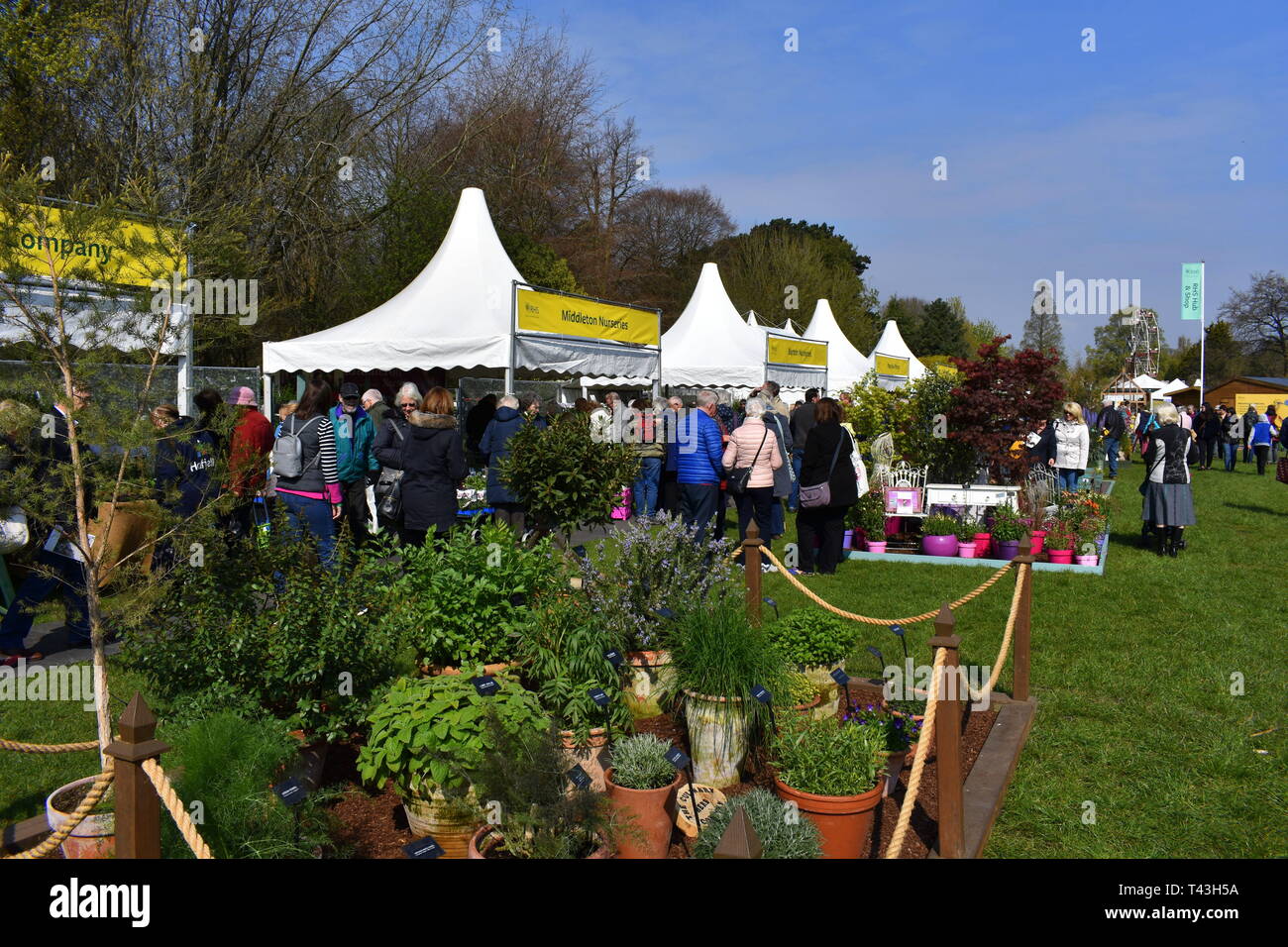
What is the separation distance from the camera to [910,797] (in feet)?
11.5

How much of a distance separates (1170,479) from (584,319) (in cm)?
776

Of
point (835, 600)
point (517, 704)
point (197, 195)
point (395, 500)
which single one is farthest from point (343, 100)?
point (517, 704)

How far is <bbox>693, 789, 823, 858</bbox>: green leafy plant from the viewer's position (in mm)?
3480

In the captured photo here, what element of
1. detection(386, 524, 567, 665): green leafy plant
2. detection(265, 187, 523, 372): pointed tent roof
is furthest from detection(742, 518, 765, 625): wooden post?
detection(265, 187, 523, 372): pointed tent roof

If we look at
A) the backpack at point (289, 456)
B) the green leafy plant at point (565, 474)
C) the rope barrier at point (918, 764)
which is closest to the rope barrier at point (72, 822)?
the rope barrier at point (918, 764)

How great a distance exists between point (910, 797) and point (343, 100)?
66.5 feet

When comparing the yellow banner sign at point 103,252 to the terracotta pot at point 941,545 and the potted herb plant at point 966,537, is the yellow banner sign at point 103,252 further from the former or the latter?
the potted herb plant at point 966,537

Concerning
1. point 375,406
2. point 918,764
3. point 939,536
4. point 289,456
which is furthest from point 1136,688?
point 375,406

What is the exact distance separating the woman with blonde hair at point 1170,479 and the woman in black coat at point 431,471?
8784mm

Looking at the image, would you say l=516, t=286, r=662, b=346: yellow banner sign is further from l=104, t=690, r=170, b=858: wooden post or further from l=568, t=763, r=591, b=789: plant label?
l=104, t=690, r=170, b=858: wooden post

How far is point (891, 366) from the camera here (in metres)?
25.1

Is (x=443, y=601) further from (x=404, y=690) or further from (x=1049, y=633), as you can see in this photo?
(x=1049, y=633)

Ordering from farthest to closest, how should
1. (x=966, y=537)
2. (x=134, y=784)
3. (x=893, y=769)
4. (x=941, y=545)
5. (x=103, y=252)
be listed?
(x=966, y=537), (x=941, y=545), (x=893, y=769), (x=103, y=252), (x=134, y=784)

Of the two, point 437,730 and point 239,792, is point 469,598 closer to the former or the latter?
point 437,730
